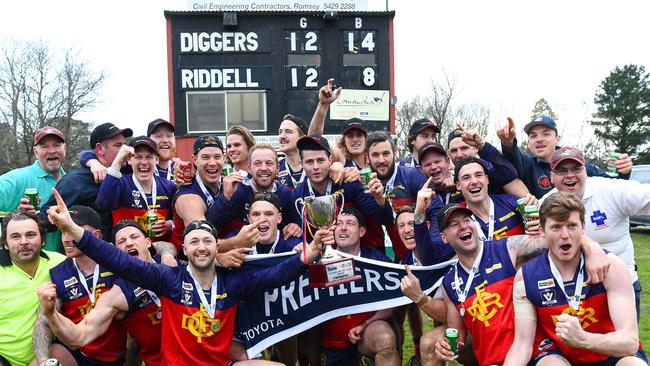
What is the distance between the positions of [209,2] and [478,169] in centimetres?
1102

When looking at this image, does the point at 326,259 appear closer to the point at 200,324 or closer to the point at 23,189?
the point at 200,324

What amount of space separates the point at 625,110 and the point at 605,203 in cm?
4300

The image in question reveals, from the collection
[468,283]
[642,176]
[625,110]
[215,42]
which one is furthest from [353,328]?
[625,110]

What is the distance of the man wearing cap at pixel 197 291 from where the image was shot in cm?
438

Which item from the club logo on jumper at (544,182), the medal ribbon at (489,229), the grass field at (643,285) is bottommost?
the grass field at (643,285)

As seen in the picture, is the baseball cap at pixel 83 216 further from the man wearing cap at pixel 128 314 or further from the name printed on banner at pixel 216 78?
the name printed on banner at pixel 216 78

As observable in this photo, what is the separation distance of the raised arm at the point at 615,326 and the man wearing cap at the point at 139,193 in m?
3.76

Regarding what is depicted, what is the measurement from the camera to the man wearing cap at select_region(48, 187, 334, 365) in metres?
4.38

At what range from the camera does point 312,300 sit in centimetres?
507

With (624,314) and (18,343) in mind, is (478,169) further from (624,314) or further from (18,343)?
(18,343)

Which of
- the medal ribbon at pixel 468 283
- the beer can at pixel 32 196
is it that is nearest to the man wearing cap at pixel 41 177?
the beer can at pixel 32 196

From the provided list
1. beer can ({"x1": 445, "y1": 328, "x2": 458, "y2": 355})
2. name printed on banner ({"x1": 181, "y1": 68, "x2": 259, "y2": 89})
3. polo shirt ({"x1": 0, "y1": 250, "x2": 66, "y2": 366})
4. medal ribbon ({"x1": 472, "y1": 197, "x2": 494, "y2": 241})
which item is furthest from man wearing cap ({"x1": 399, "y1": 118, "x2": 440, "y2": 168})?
name printed on banner ({"x1": 181, "y1": 68, "x2": 259, "y2": 89})

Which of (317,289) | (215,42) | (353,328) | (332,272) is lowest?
(353,328)

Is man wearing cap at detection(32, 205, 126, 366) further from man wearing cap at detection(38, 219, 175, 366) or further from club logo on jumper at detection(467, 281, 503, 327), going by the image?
club logo on jumper at detection(467, 281, 503, 327)
